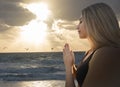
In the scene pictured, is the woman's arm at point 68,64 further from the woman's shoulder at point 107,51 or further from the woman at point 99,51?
the woman's shoulder at point 107,51

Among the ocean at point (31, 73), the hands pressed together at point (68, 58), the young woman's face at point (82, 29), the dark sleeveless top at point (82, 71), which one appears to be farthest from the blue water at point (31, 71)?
the dark sleeveless top at point (82, 71)

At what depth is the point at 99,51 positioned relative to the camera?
2.71m

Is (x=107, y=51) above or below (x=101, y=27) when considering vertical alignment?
below

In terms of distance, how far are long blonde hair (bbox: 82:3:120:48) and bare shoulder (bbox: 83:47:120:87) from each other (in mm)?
115

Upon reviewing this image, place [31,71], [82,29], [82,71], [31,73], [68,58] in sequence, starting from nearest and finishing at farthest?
1. [82,71]
2. [82,29]
3. [68,58]
4. [31,73]
5. [31,71]

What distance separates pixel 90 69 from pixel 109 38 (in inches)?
10.5

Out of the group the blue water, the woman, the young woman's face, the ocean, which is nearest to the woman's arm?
the woman

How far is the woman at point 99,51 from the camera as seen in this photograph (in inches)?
104

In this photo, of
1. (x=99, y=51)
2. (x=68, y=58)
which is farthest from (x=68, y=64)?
(x=99, y=51)

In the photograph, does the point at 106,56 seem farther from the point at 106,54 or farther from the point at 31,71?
the point at 31,71

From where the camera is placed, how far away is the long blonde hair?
2768 millimetres

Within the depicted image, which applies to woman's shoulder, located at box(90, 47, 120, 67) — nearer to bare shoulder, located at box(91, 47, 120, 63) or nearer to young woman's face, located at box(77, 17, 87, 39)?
bare shoulder, located at box(91, 47, 120, 63)

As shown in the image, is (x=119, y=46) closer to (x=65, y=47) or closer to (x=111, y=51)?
(x=111, y=51)

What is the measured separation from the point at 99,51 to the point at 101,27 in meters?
0.18
